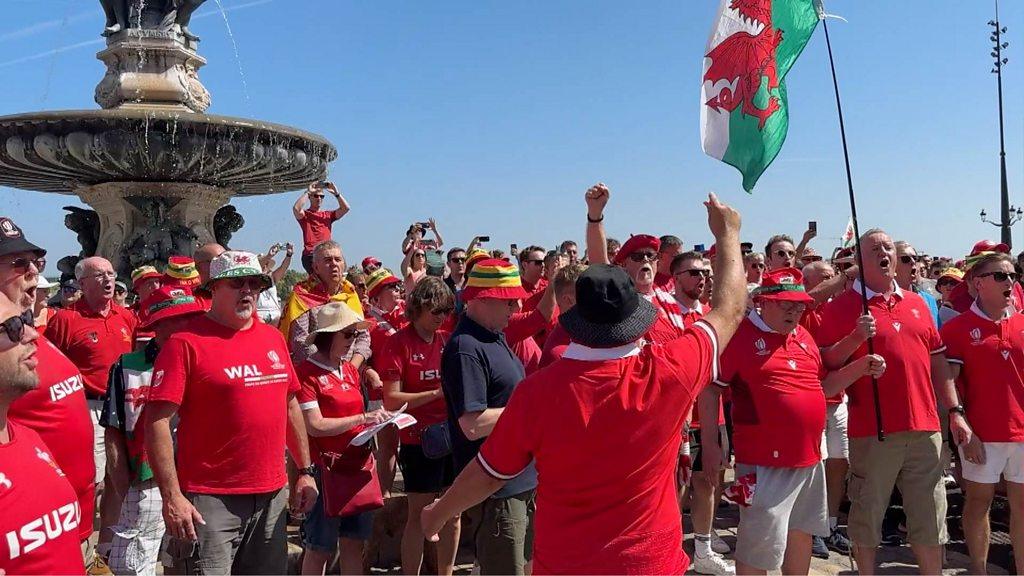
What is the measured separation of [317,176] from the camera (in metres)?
14.6

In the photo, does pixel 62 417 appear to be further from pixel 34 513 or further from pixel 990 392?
pixel 990 392

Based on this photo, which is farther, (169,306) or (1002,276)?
(1002,276)

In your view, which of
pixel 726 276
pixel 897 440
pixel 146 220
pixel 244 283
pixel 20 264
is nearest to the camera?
pixel 726 276

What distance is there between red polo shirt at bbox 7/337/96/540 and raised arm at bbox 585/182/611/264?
9.20ft

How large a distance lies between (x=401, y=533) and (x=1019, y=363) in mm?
A: 4275

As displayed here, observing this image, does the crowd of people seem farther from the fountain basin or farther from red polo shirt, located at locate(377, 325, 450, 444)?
the fountain basin

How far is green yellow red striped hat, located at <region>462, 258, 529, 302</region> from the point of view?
4.17 m

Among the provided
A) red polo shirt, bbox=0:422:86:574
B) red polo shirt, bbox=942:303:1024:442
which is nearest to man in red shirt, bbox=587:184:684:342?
red polo shirt, bbox=942:303:1024:442

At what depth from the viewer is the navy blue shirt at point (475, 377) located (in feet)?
12.9

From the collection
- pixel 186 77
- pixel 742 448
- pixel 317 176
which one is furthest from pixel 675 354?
pixel 186 77

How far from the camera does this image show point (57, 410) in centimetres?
359

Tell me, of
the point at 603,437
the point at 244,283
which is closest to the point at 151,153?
the point at 244,283

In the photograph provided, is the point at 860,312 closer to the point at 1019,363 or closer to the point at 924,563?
the point at 1019,363

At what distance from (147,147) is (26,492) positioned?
34.3 ft
